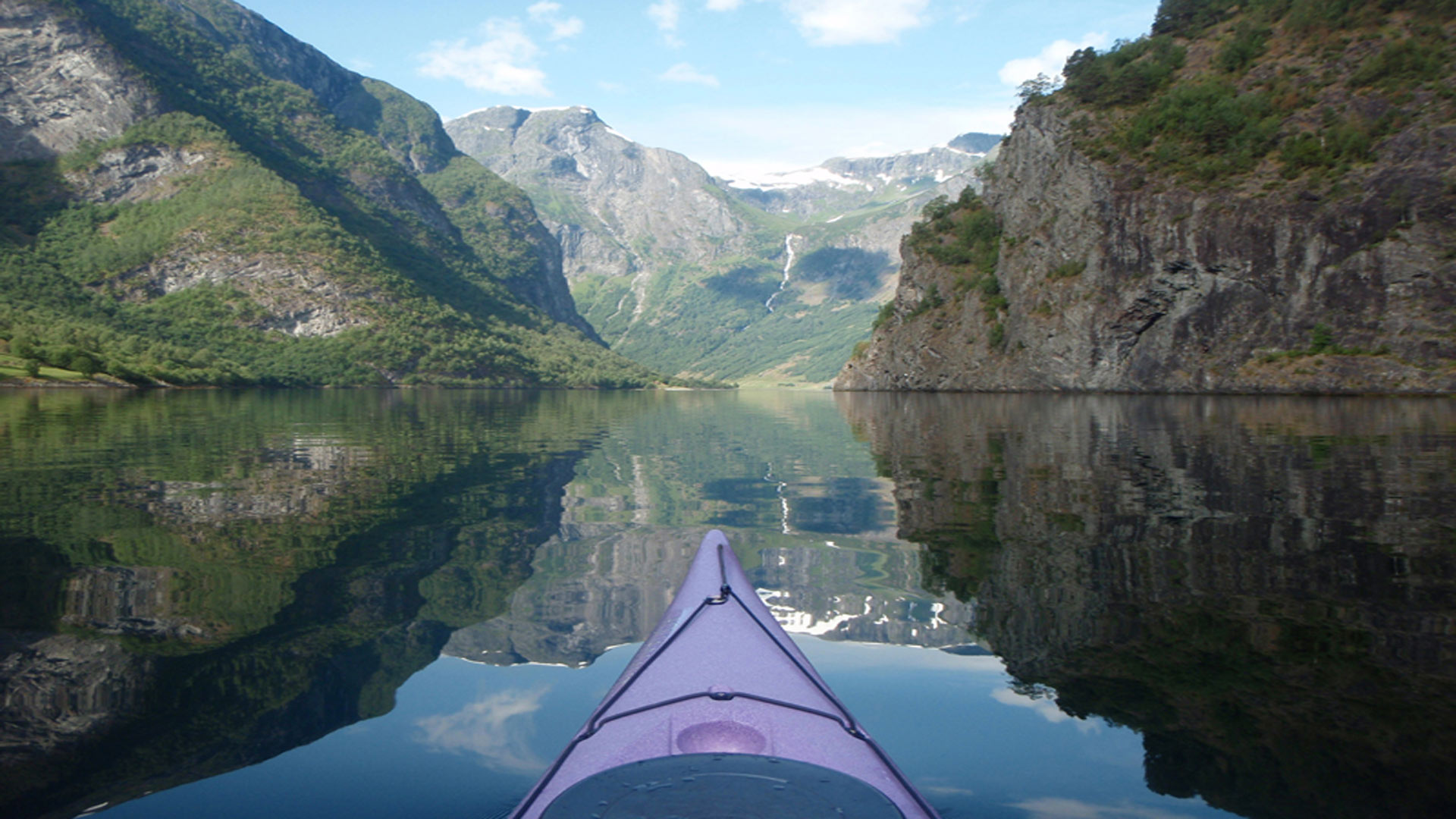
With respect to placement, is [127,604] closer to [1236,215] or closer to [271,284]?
[1236,215]

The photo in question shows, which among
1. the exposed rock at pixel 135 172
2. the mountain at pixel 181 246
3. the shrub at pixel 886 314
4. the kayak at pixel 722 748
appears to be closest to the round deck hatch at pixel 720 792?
the kayak at pixel 722 748

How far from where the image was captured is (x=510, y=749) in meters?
4.75

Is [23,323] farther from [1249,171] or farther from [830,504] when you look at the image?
[1249,171]

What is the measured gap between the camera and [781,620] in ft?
23.2

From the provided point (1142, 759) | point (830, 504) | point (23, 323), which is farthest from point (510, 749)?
point (23, 323)

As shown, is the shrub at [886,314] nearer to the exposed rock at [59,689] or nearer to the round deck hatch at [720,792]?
the exposed rock at [59,689]

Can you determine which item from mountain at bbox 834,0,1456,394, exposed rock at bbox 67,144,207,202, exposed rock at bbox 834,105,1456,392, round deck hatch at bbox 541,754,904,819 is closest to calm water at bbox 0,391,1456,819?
round deck hatch at bbox 541,754,904,819

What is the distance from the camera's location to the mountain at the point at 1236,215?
146 feet

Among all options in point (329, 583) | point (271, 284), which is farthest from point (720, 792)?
point (271, 284)

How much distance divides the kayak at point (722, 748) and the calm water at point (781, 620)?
0.86 meters

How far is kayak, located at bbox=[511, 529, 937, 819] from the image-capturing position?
2.96 m

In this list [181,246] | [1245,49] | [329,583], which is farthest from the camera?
[181,246]

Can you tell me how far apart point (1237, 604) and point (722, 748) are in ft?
18.0

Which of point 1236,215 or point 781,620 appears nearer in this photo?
point 781,620
